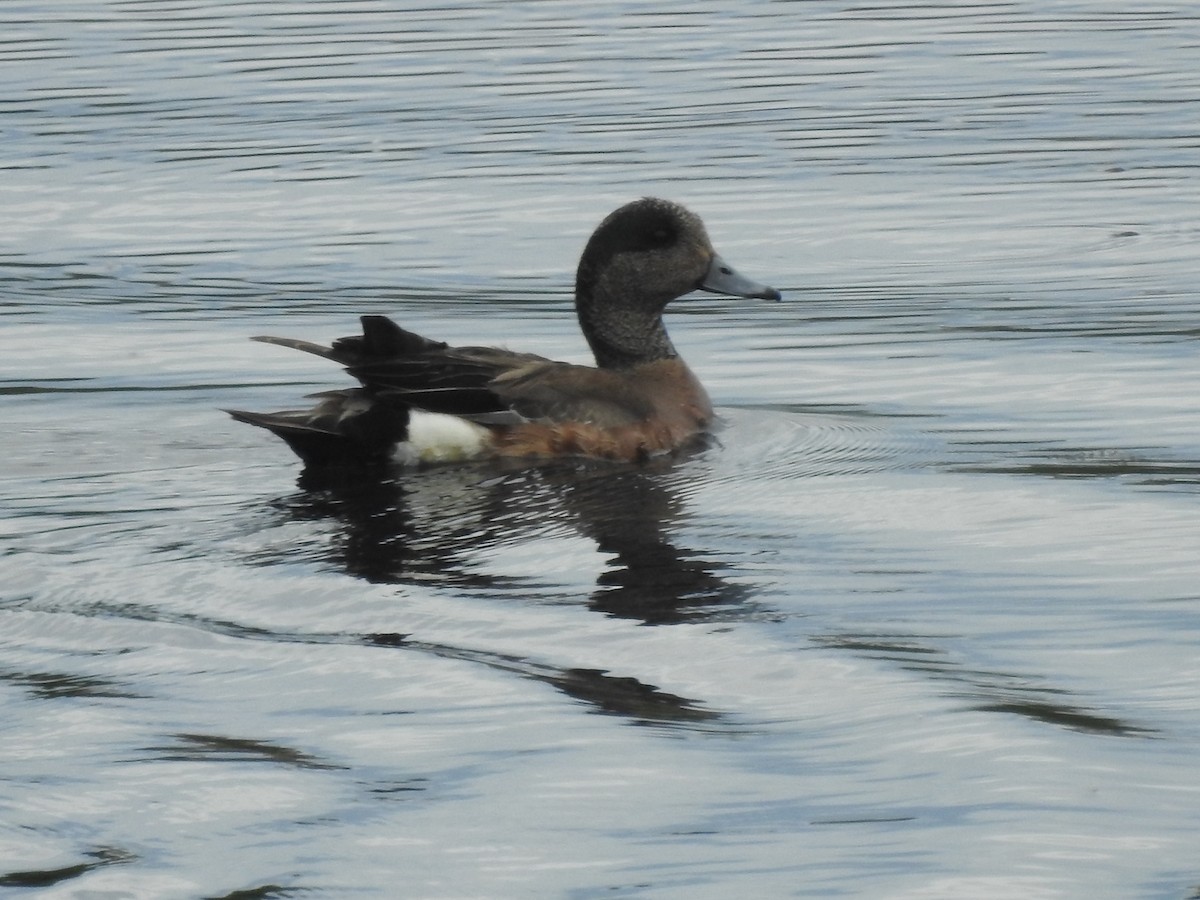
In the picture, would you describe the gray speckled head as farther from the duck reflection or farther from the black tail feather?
the black tail feather

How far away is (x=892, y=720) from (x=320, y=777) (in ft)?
4.28

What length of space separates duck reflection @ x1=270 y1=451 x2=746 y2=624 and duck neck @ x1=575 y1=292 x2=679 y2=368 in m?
0.93

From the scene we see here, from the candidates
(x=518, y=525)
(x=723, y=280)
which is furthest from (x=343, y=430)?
(x=723, y=280)

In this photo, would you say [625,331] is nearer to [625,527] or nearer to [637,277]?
[637,277]

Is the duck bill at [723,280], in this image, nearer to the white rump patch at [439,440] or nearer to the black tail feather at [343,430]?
the white rump patch at [439,440]

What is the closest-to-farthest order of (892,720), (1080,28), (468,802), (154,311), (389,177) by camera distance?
(468,802) < (892,720) < (154,311) < (389,177) < (1080,28)

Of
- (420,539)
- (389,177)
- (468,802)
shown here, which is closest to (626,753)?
(468,802)

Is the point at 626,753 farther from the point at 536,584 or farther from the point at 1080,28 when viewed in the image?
the point at 1080,28

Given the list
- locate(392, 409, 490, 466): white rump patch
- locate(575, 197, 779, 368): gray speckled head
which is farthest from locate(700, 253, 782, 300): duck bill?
locate(392, 409, 490, 466): white rump patch

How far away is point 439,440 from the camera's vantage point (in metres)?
8.44

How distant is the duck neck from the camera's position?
9.37 m

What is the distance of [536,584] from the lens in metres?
6.64

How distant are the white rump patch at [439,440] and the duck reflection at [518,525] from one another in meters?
0.08

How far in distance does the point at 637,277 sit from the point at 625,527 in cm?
218
